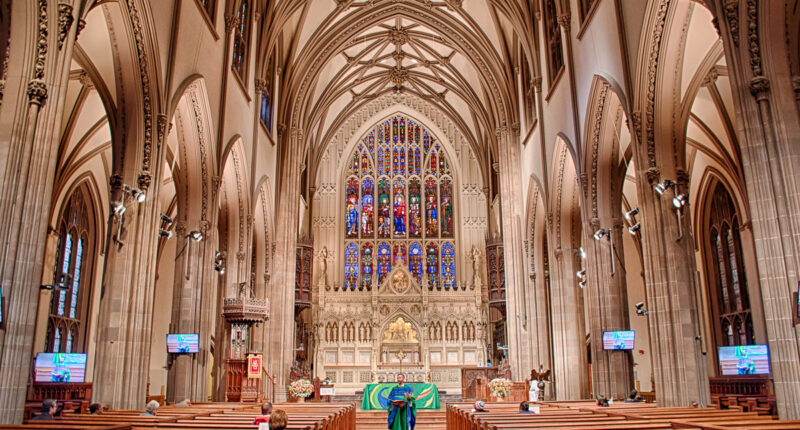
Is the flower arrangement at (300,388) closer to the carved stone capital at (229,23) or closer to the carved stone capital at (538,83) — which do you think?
the carved stone capital at (229,23)

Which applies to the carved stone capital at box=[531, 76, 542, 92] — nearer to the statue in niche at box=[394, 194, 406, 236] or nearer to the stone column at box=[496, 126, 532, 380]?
the stone column at box=[496, 126, 532, 380]

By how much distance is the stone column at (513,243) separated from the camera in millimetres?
23002

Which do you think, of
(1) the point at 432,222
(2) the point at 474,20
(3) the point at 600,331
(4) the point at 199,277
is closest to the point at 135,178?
(4) the point at 199,277

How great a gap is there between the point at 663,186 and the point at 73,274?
1849cm

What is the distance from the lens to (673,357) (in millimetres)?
11016

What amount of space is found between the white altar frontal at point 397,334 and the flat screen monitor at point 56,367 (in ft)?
49.2

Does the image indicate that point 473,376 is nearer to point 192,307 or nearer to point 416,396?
point 416,396

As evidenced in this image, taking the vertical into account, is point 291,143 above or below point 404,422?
above

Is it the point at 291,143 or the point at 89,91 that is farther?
the point at 291,143

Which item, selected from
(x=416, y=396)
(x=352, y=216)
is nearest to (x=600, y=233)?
(x=416, y=396)

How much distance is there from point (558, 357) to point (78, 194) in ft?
54.0

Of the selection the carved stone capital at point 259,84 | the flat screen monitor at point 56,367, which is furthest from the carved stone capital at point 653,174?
the flat screen monitor at point 56,367

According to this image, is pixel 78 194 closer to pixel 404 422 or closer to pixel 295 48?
pixel 295 48

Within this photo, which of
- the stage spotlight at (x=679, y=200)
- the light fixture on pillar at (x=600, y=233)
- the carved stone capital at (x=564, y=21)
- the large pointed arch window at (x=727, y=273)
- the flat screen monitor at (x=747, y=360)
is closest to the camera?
the stage spotlight at (x=679, y=200)
